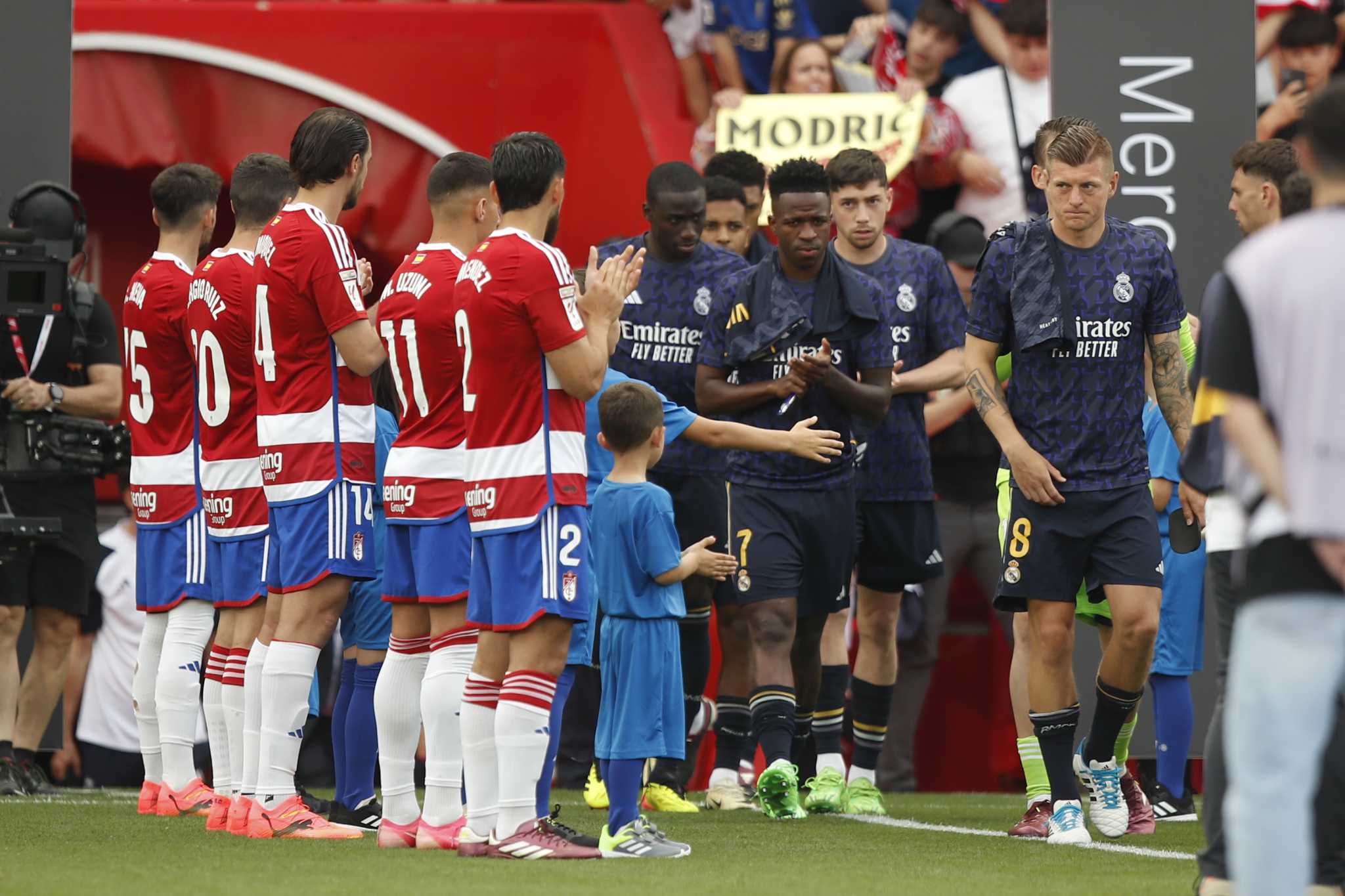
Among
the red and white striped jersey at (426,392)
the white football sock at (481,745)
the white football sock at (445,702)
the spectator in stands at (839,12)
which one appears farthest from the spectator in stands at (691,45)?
the white football sock at (481,745)

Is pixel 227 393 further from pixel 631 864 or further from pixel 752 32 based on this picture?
pixel 752 32

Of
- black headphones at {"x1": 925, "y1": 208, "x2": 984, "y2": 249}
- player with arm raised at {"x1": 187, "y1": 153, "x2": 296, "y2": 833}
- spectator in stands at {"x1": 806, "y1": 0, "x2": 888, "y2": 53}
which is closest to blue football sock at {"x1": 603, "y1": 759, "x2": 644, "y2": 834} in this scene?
player with arm raised at {"x1": 187, "y1": 153, "x2": 296, "y2": 833}

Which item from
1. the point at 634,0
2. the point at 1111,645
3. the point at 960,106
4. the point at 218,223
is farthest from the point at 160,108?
the point at 1111,645

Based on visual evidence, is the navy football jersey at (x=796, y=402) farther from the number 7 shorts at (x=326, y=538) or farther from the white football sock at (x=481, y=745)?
the white football sock at (x=481, y=745)

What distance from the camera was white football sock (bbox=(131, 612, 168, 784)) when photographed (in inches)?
309

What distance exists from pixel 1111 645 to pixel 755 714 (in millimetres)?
1443

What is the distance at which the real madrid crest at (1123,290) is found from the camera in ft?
21.9

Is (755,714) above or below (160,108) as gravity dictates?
below

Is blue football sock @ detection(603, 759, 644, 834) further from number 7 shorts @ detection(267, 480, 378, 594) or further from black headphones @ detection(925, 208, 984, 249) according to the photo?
black headphones @ detection(925, 208, 984, 249)

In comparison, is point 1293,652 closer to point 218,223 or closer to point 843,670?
point 843,670

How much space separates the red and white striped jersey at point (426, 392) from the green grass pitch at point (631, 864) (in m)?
1.15

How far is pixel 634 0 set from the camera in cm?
1202

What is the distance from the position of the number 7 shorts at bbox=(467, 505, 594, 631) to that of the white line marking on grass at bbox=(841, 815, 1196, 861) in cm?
208

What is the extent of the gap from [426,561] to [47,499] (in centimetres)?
326
